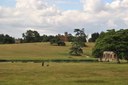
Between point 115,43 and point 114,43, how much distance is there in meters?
0.29

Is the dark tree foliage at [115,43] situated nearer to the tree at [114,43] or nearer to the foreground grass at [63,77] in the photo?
the tree at [114,43]

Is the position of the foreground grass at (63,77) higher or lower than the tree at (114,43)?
lower

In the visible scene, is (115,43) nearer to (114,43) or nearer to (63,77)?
(114,43)

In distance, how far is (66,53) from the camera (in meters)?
178

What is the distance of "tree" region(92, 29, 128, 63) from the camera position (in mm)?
115500

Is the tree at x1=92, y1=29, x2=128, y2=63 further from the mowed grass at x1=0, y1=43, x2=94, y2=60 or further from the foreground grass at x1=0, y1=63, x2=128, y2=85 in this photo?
the mowed grass at x1=0, y1=43, x2=94, y2=60

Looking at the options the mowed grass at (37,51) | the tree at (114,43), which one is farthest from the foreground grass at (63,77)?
the mowed grass at (37,51)

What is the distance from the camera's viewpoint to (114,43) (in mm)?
116750

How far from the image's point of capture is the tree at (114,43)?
11550cm

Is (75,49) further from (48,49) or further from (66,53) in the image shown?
(48,49)

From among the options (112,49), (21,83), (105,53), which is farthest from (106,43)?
(21,83)

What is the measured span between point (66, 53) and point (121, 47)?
6444cm

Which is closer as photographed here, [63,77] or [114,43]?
[63,77]

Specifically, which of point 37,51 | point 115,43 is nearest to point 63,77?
point 115,43
